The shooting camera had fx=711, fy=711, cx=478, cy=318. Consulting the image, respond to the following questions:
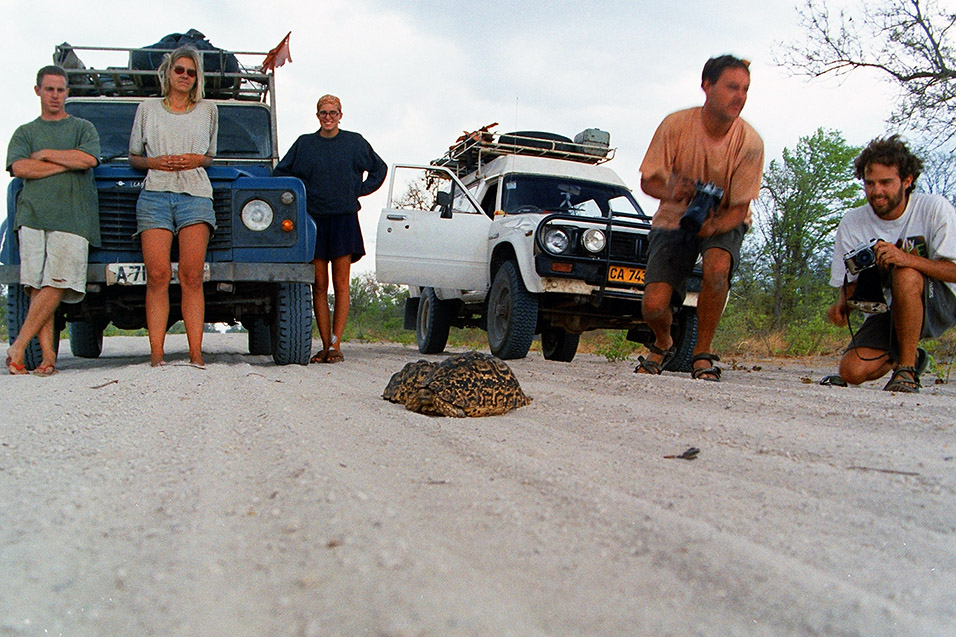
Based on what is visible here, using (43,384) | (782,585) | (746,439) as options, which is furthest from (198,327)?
(782,585)

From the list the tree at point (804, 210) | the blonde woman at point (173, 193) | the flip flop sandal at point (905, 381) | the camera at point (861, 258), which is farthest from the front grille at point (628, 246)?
the tree at point (804, 210)

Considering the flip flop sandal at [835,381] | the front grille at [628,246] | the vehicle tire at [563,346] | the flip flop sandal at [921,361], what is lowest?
the vehicle tire at [563,346]

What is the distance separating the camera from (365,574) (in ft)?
3.90

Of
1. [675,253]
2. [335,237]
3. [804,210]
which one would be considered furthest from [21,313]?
[804,210]

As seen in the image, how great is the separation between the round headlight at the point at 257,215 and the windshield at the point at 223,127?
1.46 metres

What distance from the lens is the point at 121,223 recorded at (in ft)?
15.5

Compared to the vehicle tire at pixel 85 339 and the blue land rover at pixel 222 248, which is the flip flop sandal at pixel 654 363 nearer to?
the blue land rover at pixel 222 248

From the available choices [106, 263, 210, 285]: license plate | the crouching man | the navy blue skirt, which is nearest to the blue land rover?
[106, 263, 210, 285]: license plate

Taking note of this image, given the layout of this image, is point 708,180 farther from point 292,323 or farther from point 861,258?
point 292,323

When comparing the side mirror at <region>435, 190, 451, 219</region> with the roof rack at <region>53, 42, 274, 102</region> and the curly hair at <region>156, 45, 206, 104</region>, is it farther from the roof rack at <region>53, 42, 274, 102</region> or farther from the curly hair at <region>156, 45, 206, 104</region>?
the curly hair at <region>156, 45, 206, 104</region>

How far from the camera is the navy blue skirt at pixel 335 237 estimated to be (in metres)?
5.78

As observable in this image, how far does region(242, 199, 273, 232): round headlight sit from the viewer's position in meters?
4.84

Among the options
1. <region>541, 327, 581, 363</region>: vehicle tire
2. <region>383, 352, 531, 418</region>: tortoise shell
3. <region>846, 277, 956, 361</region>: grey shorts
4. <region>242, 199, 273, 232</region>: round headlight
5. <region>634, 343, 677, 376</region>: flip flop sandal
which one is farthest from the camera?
<region>541, 327, 581, 363</region>: vehicle tire

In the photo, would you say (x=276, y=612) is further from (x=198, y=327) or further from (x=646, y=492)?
(x=198, y=327)
